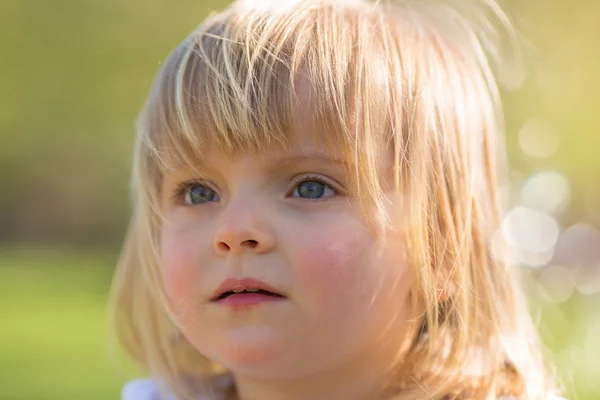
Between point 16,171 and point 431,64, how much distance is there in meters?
4.26

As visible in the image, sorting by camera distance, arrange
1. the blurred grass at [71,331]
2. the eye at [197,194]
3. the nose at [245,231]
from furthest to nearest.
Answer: the blurred grass at [71,331]
the eye at [197,194]
the nose at [245,231]

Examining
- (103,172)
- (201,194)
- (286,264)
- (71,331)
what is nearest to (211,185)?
(201,194)

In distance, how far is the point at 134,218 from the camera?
132 cm

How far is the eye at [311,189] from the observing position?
97cm

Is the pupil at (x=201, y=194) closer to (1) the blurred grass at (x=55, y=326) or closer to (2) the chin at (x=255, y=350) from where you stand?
(2) the chin at (x=255, y=350)

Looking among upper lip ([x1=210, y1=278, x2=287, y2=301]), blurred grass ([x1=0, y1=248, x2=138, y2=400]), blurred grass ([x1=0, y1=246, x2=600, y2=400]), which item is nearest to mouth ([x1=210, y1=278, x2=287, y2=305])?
upper lip ([x1=210, y1=278, x2=287, y2=301])

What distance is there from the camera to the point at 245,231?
3.04 ft

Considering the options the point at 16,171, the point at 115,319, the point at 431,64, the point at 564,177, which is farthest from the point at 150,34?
the point at 431,64

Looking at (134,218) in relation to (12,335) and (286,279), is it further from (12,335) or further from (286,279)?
(12,335)

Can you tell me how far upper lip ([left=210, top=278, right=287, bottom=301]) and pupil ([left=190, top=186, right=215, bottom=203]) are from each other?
4.8 inches

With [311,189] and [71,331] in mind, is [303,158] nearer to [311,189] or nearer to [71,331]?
[311,189]

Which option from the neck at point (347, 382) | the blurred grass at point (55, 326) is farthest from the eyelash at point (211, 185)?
the blurred grass at point (55, 326)

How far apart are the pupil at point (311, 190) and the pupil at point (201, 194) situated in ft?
0.42

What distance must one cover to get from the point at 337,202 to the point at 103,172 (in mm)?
4033
